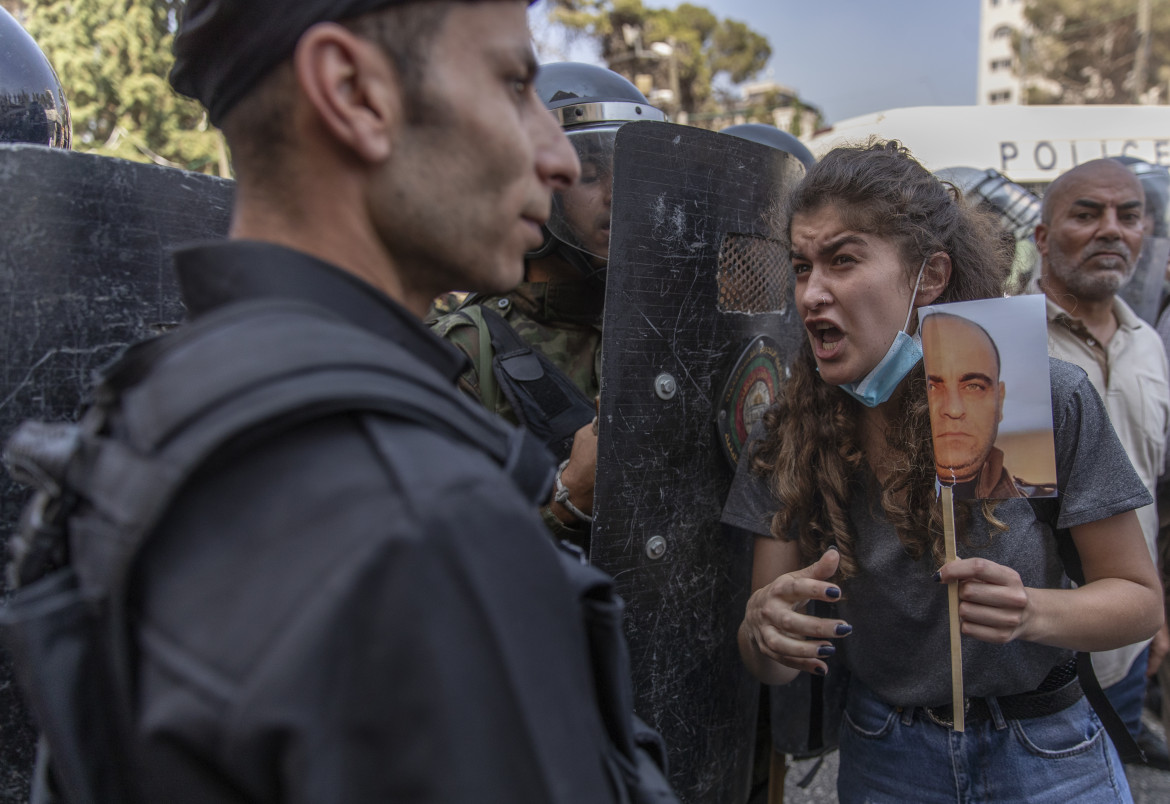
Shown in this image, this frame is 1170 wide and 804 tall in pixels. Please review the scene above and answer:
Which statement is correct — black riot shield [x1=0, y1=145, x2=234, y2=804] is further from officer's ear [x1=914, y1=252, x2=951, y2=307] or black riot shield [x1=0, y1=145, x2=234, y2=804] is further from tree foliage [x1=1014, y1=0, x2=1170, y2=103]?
tree foliage [x1=1014, y1=0, x2=1170, y2=103]

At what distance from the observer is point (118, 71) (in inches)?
614

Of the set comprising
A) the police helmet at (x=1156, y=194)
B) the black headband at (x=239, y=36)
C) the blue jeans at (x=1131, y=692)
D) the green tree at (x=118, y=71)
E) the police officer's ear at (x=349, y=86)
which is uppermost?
the green tree at (x=118, y=71)

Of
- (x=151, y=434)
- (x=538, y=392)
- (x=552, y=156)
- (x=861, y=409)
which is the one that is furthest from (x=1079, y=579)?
(x=151, y=434)

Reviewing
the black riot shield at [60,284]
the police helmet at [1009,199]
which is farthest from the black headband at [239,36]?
the police helmet at [1009,199]

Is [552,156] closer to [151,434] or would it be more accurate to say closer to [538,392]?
[151,434]

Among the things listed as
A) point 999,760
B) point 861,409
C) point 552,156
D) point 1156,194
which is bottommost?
point 999,760

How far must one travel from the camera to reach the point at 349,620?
52 centimetres

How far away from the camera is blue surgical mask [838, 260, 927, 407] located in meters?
1.61

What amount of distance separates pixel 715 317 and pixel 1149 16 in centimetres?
2832

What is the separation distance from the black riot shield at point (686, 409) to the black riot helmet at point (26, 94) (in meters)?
1.26

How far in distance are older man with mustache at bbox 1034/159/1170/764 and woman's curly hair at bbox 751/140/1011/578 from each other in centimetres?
122

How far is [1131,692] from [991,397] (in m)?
1.97

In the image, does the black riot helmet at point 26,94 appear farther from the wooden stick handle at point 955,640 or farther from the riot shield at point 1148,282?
the riot shield at point 1148,282

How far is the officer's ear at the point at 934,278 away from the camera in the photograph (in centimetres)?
168
